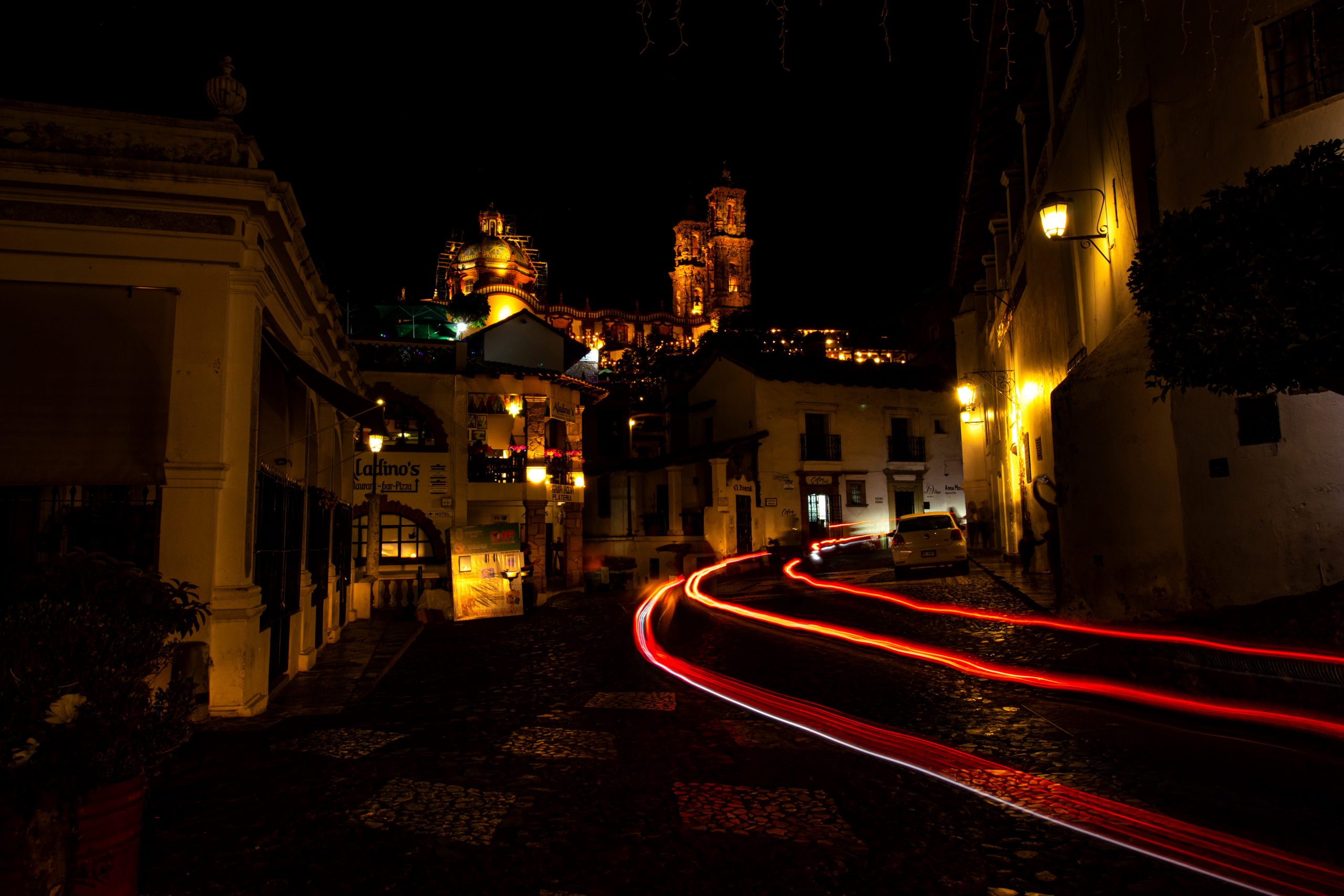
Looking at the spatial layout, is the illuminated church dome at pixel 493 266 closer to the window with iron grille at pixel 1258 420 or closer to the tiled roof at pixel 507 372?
the tiled roof at pixel 507 372

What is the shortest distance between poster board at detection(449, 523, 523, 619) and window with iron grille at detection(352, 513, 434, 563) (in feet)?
18.7

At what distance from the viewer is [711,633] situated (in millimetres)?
13867

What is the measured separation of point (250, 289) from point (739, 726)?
6.80m

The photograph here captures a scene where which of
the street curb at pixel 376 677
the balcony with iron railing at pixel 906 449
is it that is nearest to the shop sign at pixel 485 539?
the street curb at pixel 376 677

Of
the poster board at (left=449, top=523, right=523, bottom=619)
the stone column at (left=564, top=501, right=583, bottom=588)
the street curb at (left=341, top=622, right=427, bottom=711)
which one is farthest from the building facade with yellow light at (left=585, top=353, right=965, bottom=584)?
the street curb at (left=341, top=622, right=427, bottom=711)

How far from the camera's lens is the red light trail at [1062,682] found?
6574 mm

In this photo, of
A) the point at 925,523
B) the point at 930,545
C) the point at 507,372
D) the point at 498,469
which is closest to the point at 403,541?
the point at 498,469

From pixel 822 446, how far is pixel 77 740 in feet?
111

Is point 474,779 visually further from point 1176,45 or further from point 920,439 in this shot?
point 920,439

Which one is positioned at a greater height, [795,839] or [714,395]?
[714,395]

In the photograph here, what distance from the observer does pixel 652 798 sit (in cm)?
548

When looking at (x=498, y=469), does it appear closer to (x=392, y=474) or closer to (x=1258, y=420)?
(x=392, y=474)

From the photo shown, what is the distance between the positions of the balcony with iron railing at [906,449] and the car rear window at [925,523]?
55.0 ft

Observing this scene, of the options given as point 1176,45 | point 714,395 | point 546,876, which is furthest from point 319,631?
point 714,395
